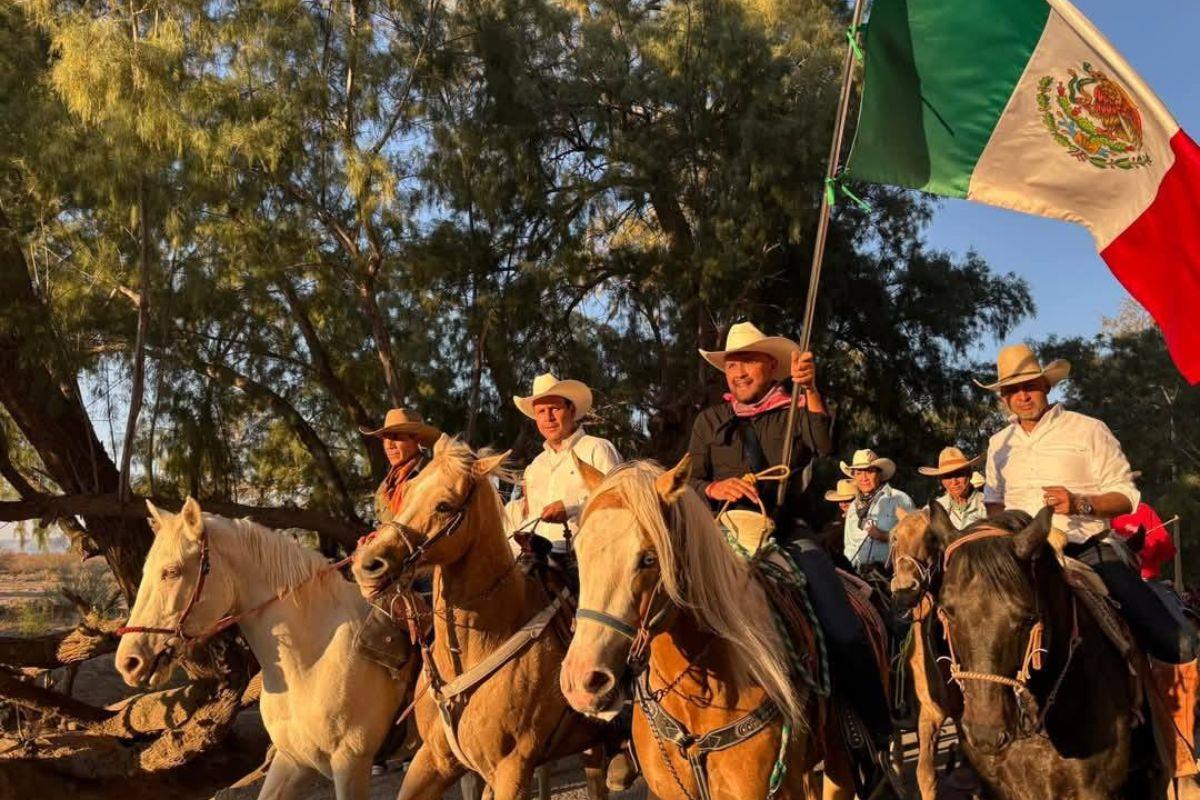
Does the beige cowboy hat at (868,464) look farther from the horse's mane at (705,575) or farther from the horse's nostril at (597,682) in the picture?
the horse's nostril at (597,682)

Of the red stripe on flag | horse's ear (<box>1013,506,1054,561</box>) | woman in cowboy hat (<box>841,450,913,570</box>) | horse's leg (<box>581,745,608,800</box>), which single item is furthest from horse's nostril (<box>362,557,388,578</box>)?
woman in cowboy hat (<box>841,450,913,570</box>)

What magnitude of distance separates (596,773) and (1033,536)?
3.52 metres

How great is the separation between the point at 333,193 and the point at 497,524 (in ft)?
35.3

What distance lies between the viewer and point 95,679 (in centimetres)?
1434

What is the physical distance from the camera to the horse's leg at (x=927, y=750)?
23.9 ft

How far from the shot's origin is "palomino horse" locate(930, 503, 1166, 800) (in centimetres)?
383

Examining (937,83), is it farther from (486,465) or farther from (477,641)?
(477,641)

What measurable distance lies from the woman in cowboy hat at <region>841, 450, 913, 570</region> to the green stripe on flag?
466cm

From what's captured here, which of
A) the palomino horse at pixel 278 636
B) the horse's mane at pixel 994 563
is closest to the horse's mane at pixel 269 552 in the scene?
the palomino horse at pixel 278 636

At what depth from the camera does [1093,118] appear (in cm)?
537

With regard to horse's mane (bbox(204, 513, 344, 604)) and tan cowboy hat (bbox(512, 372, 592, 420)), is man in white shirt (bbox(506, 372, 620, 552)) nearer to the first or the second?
tan cowboy hat (bbox(512, 372, 592, 420))

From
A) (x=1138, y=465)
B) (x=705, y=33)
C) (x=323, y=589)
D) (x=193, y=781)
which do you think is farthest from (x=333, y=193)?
(x=1138, y=465)

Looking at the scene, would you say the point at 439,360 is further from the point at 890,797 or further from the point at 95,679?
the point at 890,797

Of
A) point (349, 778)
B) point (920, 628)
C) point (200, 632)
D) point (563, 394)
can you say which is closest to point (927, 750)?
point (920, 628)
